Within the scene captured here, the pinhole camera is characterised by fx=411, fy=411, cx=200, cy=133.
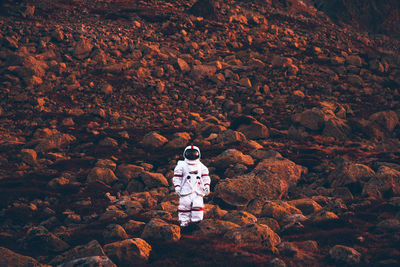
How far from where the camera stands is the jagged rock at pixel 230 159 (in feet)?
49.6

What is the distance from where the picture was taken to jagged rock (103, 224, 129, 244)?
9.29 m

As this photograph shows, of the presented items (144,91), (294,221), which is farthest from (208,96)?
(294,221)

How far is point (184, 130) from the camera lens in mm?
18938

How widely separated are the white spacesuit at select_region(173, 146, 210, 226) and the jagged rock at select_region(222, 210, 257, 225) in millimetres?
780

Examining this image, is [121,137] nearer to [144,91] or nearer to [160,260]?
[144,91]

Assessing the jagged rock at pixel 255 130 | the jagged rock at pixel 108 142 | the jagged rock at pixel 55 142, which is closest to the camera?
the jagged rock at pixel 55 142

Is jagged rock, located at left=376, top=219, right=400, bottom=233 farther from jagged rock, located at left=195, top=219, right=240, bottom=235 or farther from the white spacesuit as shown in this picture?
the white spacesuit

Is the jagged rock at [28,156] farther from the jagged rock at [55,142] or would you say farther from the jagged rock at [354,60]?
the jagged rock at [354,60]

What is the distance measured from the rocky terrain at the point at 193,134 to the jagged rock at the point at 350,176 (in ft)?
0.15

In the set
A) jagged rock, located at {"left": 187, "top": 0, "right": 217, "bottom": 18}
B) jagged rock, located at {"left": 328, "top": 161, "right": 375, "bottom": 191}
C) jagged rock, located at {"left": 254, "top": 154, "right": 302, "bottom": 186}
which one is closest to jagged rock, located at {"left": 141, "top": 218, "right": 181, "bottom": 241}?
jagged rock, located at {"left": 254, "top": 154, "right": 302, "bottom": 186}

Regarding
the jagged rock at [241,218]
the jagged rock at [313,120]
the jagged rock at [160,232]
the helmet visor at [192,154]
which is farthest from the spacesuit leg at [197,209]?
the jagged rock at [313,120]

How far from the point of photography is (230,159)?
15.1 metres

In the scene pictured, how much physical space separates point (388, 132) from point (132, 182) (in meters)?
13.2

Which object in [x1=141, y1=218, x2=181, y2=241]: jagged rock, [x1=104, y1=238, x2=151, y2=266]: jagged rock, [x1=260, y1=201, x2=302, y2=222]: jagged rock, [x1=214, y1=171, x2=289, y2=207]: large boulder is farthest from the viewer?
[x1=214, y1=171, x2=289, y2=207]: large boulder
